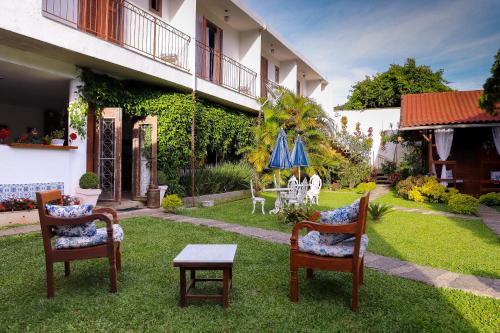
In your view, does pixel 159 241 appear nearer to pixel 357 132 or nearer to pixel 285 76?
pixel 285 76

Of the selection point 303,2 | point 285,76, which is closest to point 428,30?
point 303,2

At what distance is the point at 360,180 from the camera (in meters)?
17.5

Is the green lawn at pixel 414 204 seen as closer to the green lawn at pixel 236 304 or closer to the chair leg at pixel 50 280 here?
the green lawn at pixel 236 304

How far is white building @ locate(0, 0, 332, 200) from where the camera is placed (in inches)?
274

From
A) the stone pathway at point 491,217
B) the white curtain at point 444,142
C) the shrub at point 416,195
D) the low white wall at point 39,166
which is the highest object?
the white curtain at point 444,142

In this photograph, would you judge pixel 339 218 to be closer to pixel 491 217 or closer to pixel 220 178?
pixel 491 217

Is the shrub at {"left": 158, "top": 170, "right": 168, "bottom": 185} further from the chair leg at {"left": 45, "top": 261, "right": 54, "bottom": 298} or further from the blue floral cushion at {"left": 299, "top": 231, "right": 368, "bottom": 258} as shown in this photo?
the blue floral cushion at {"left": 299, "top": 231, "right": 368, "bottom": 258}


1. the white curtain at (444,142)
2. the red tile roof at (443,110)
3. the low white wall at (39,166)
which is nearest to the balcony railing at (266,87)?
the red tile roof at (443,110)

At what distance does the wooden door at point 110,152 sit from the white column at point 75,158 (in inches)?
21.6

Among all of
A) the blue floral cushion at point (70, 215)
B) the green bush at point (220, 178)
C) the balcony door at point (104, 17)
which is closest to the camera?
the blue floral cushion at point (70, 215)

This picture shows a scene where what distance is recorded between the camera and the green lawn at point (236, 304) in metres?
2.92

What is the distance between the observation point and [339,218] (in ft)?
11.2

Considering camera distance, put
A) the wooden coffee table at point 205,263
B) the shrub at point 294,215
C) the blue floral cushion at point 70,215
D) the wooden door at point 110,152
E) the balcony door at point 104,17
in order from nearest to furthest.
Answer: the wooden coffee table at point 205,263 < the blue floral cushion at point 70,215 < the shrub at point 294,215 < the balcony door at point 104,17 < the wooden door at point 110,152

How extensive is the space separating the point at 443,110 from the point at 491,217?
23.3 ft
